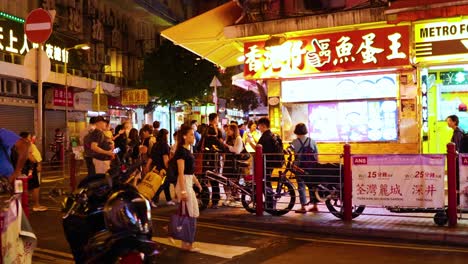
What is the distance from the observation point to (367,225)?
28.6 ft

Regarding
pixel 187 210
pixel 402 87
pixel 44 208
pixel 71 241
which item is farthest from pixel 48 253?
pixel 402 87

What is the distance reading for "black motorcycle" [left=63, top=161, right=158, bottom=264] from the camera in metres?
4.18

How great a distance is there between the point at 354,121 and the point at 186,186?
703 centimetres

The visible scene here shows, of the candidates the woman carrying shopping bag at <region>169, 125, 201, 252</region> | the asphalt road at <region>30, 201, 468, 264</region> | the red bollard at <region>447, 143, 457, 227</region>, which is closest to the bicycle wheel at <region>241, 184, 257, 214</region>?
the asphalt road at <region>30, 201, 468, 264</region>

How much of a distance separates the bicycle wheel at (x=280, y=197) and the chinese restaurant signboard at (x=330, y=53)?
3.95m

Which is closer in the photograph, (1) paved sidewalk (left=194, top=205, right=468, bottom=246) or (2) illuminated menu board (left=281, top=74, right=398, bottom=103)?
(1) paved sidewalk (left=194, top=205, right=468, bottom=246)

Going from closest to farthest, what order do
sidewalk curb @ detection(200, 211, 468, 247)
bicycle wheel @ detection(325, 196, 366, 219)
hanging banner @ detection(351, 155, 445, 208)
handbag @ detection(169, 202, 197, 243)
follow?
handbag @ detection(169, 202, 197, 243), sidewalk curb @ detection(200, 211, 468, 247), hanging banner @ detection(351, 155, 445, 208), bicycle wheel @ detection(325, 196, 366, 219)

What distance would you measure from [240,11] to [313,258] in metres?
8.79

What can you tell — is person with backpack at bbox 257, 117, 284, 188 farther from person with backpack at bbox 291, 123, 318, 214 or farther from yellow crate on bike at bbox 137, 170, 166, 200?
yellow crate on bike at bbox 137, 170, 166, 200

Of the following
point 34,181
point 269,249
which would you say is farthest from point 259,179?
point 34,181

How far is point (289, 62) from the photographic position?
1310 centimetres

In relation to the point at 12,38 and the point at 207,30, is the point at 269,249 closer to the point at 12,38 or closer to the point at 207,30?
the point at 207,30

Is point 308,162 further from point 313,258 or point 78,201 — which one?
point 78,201

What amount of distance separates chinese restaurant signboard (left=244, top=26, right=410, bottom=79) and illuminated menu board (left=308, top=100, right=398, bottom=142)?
114 cm
